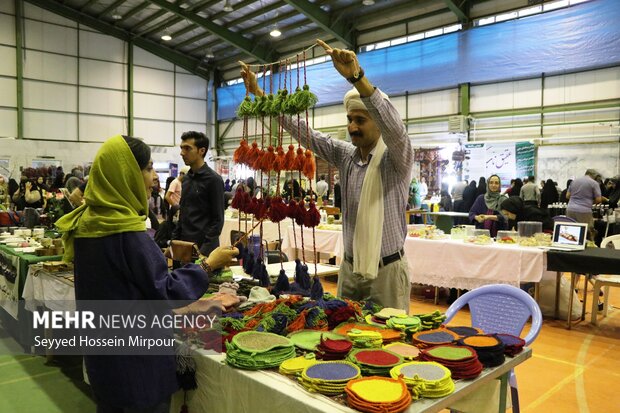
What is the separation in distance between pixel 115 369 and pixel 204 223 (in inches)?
68.5

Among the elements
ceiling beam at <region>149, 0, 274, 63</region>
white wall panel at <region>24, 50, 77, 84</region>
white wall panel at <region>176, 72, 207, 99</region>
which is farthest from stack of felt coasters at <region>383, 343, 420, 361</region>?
white wall panel at <region>176, 72, 207, 99</region>

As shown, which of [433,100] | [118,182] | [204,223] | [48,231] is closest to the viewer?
[118,182]

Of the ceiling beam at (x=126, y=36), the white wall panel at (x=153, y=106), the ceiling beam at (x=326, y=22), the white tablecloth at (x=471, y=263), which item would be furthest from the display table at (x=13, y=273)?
the white wall panel at (x=153, y=106)

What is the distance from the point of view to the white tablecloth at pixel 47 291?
277 centimetres

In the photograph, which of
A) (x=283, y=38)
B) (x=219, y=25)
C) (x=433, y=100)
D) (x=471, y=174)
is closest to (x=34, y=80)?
(x=219, y=25)

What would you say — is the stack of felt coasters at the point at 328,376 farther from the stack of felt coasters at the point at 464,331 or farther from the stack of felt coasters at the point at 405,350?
the stack of felt coasters at the point at 464,331

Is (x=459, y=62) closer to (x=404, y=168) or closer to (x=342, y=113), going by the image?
(x=342, y=113)

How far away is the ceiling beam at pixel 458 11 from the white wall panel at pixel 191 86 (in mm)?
9578

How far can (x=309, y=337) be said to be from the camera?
1.58 metres

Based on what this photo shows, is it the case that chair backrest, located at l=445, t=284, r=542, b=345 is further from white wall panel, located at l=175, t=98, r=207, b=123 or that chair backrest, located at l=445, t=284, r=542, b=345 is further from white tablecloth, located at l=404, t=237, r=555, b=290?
white wall panel, located at l=175, t=98, r=207, b=123

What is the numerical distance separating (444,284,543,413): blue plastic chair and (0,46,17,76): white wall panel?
14.5 m

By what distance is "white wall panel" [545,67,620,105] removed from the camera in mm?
8914

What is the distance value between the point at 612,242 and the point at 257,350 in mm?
4696

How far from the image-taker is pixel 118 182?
142 cm
